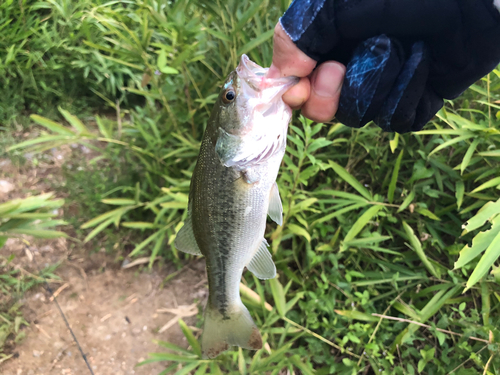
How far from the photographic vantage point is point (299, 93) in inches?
43.1

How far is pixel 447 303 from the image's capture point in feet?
5.92

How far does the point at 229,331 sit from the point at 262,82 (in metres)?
1.15

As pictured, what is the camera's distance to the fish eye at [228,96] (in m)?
1.21

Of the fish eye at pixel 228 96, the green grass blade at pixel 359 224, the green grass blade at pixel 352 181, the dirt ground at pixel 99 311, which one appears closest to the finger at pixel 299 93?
the fish eye at pixel 228 96

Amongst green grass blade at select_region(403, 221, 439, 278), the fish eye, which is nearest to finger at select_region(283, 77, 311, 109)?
the fish eye

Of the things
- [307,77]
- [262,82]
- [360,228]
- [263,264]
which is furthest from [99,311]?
[307,77]

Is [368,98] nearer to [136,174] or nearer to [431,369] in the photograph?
[431,369]

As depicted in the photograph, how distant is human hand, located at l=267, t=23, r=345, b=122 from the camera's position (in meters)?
1.01

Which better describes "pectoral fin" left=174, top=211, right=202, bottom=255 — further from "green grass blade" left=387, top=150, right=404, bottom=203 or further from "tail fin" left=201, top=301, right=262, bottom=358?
"green grass blade" left=387, top=150, right=404, bottom=203

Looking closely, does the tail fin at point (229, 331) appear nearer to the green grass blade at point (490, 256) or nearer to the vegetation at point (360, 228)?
the vegetation at point (360, 228)

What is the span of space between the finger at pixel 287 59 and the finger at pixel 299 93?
0.03 m

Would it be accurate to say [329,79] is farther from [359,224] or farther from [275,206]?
[359,224]

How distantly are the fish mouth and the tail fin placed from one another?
982 millimetres

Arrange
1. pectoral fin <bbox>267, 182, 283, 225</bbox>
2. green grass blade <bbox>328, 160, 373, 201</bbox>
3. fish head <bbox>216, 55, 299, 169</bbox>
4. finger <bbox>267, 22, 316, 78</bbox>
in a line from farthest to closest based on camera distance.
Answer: green grass blade <bbox>328, 160, 373, 201</bbox>, pectoral fin <bbox>267, 182, 283, 225</bbox>, fish head <bbox>216, 55, 299, 169</bbox>, finger <bbox>267, 22, 316, 78</bbox>
